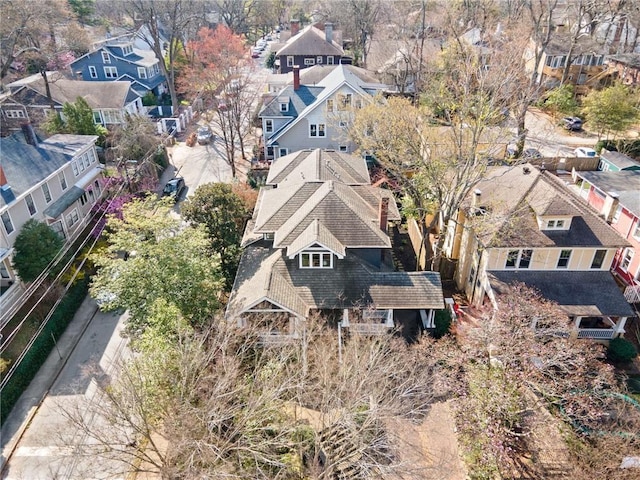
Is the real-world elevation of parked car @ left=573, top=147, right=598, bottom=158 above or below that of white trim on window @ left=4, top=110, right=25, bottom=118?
below

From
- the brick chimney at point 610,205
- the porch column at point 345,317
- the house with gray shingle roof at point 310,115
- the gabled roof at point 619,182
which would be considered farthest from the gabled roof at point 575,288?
the house with gray shingle roof at point 310,115

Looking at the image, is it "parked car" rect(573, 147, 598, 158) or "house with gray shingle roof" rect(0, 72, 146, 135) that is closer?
"parked car" rect(573, 147, 598, 158)

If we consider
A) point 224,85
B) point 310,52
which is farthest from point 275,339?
point 310,52

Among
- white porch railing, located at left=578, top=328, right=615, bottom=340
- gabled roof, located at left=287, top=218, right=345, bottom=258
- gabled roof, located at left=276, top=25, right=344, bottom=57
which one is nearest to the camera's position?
gabled roof, located at left=287, top=218, right=345, bottom=258

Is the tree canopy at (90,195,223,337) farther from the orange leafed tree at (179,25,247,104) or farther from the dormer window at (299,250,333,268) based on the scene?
the orange leafed tree at (179,25,247,104)

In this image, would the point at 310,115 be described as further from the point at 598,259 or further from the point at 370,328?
the point at 598,259

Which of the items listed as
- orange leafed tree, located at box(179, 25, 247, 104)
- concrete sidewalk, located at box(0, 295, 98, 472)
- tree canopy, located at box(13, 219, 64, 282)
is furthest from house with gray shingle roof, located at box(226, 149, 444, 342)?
orange leafed tree, located at box(179, 25, 247, 104)
